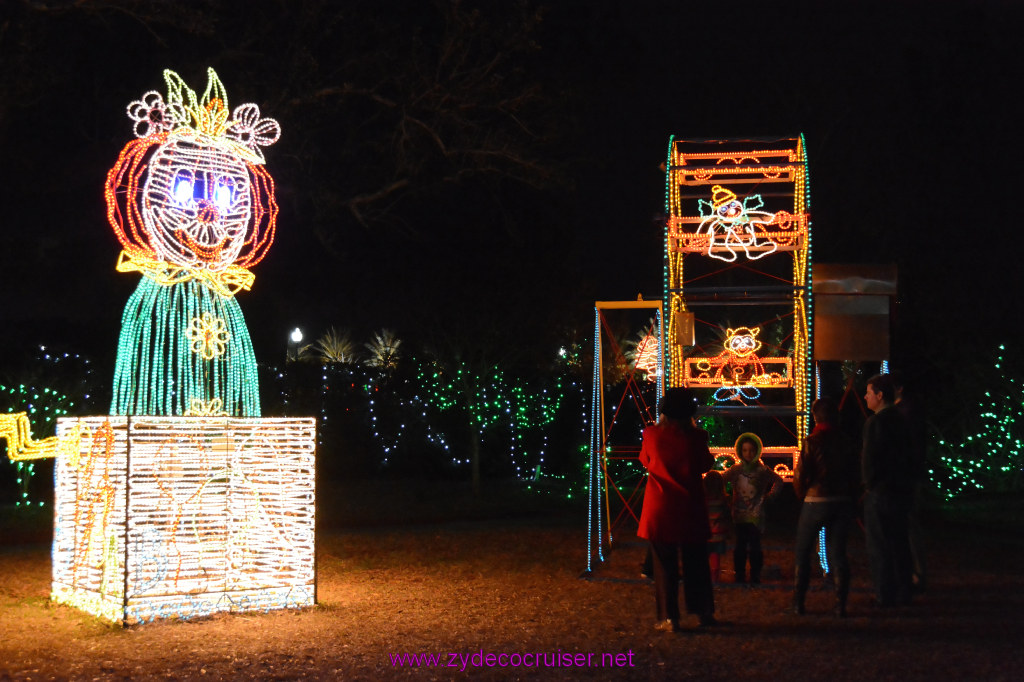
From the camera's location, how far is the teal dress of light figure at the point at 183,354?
744 cm

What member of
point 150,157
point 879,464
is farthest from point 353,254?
point 879,464

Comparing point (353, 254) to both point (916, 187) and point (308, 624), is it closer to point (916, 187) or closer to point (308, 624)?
point (308, 624)

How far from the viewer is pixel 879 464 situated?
7.77m

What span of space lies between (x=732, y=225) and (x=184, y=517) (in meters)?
5.54

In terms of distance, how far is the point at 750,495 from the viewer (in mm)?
8945

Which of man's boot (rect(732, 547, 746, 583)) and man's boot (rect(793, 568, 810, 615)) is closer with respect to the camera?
man's boot (rect(793, 568, 810, 615))

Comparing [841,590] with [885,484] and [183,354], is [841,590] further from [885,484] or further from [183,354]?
[183,354]

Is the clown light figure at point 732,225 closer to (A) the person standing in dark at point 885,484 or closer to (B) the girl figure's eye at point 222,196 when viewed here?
(A) the person standing in dark at point 885,484

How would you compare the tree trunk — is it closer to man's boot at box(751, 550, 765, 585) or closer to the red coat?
man's boot at box(751, 550, 765, 585)

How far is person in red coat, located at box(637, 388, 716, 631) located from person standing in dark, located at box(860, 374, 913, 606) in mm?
1456

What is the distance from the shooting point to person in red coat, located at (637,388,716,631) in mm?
7000

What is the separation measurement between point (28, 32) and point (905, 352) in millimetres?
16487

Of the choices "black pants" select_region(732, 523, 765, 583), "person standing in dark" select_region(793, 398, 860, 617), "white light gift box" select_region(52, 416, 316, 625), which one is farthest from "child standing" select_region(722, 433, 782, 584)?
"white light gift box" select_region(52, 416, 316, 625)

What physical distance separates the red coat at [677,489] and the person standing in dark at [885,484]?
1502 mm
